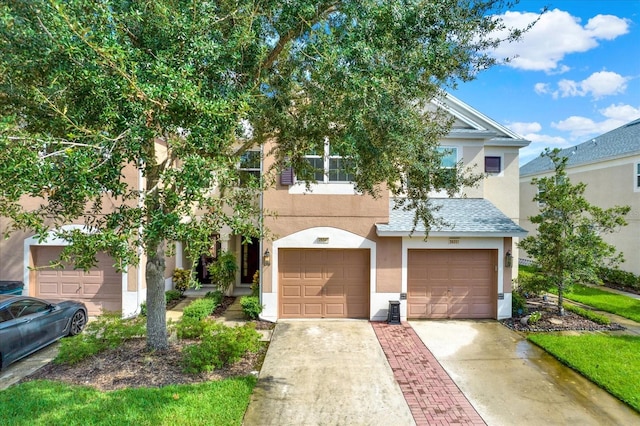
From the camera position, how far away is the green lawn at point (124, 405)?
4.97m

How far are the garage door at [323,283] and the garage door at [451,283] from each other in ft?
5.31

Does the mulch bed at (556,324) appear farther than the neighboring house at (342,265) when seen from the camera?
No

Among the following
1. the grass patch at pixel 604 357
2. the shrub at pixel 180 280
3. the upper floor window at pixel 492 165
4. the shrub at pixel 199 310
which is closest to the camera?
the grass patch at pixel 604 357

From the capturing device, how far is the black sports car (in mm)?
6984

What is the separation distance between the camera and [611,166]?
55.1ft

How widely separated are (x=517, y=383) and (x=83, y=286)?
12451 millimetres

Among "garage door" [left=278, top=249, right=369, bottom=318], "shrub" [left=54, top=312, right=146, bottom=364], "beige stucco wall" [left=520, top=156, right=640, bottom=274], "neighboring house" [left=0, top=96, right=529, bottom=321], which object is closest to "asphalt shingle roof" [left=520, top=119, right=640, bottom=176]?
"beige stucco wall" [left=520, top=156, right=640, bottom=274]

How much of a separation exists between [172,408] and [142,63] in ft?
17.3

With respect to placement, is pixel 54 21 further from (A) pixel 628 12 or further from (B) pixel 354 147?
(A) pixel 628 12

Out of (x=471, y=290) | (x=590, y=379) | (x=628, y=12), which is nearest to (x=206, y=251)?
(x=590, y=379)

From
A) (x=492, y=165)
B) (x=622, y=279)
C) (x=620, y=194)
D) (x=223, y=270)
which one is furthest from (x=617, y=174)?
(x=223, y=270)

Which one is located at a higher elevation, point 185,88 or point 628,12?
point 628,12

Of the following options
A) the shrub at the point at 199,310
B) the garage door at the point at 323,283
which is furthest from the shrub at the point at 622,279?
the shrub at the point at 199,310

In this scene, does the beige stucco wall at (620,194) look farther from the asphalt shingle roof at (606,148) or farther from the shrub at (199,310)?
the shrub at (199,310)
